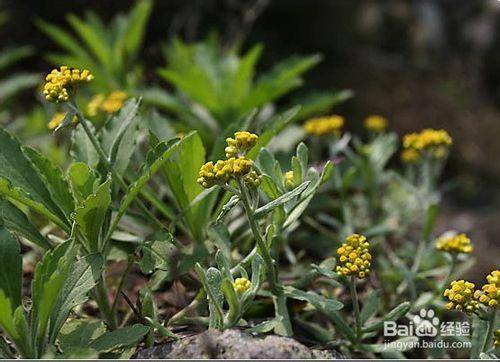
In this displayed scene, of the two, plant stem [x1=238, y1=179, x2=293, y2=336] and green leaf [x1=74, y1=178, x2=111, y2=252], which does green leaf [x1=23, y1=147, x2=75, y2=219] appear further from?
plant stem [x1=238, y1=179, x2=293, y2=336]

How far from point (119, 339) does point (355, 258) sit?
1.71 ft

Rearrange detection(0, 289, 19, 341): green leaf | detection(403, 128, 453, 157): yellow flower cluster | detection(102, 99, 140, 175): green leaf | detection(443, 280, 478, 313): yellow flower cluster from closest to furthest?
detection(0, 289, 19, 341): green leaf
detection(443, 280, 478, 313): yellow flower cluster
detection(102, 99, 140, 175): green leaf
detection(403, 128, 453, 157): yellow flower cluster

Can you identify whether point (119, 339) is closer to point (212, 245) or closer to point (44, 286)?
point (44, 286)

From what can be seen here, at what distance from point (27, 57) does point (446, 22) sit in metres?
2.91

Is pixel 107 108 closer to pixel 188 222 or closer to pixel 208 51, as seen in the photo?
pixel 188 222

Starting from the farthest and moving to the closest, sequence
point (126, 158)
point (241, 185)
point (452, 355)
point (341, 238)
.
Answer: point (341, 238), point (452, 355), point (126, 158), point (241, 185)

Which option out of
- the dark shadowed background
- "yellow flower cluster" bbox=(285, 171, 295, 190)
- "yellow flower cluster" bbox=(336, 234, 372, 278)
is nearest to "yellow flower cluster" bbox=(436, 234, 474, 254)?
"yellow flower cluster" bbox=(336, 234, 372, 278)

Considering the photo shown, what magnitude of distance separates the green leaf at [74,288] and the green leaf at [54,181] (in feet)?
0.66

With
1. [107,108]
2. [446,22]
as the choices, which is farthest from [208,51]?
[446,22]

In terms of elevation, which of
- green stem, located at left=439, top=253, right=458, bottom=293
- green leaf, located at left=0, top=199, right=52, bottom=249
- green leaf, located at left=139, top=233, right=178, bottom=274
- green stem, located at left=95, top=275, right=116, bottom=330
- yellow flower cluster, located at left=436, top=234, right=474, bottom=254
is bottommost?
green stem, located at left=439, top=253, right=458, bottom=293

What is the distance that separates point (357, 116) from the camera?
3.81 meters

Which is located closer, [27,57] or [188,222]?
[188,222]

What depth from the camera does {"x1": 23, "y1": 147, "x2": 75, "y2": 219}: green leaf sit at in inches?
62.7

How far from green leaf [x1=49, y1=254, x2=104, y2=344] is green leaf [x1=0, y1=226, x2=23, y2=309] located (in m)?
0.09
